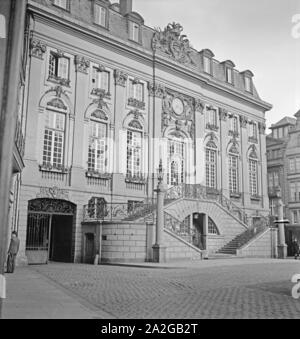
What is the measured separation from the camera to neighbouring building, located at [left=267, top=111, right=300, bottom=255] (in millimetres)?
43000

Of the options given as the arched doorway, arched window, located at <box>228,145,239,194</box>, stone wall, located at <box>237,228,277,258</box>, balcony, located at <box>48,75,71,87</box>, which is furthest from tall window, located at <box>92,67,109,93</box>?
stone wall, located at <box>237,228,277,258</box>

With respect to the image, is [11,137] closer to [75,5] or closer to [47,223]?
[47,223]

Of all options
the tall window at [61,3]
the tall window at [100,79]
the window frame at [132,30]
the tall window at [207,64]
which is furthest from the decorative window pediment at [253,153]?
the tall window at [61,3]

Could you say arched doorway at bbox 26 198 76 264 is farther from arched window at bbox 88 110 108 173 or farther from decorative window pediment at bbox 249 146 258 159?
decorative window pediment at bbox 249 146 258 159

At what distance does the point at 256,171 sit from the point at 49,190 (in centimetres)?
1881

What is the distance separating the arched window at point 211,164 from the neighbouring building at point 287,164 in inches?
568

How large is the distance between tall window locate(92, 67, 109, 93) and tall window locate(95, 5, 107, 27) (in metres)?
3.02

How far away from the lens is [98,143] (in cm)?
2317

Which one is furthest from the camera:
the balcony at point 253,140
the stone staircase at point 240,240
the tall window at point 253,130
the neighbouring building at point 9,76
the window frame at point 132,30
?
the tall window at point 253,130

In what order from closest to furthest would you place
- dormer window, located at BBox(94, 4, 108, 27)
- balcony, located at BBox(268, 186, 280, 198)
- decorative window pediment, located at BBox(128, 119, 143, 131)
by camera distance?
dormer window, located at BBox(94, 4, 108, 27), decorative window pediment, located at BBox(128, 119, 143, 131), balcony, located at BBox(268, 186, 280, 198)

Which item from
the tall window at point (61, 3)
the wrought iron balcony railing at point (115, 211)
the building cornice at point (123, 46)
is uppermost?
the tall window at point (61, 3)

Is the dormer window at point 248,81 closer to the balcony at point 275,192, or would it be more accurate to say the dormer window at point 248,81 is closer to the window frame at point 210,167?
the window frame at point 210,167

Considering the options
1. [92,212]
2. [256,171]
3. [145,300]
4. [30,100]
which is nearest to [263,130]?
[256,171]

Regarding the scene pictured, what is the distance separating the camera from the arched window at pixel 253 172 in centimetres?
3259
